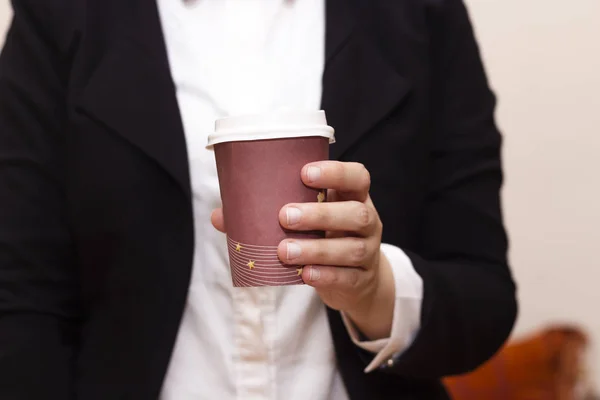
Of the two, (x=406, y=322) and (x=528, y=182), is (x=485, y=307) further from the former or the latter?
(x=528, y=182)

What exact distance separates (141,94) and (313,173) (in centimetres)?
32

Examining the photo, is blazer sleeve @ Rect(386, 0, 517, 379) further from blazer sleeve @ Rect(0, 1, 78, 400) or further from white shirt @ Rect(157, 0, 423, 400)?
blazer sleeve @ Rect(0, 1, 78, 400)

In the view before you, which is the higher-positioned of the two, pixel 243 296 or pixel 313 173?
pixel 313 173

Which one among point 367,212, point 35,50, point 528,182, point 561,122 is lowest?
point 528,182

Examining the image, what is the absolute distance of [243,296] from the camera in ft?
2.32

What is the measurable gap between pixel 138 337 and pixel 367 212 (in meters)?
0.35

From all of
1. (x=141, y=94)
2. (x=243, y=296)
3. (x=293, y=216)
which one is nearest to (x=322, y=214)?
(x=293, y=216)

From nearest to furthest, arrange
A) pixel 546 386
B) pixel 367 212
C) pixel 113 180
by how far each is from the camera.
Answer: pixel 367 212 → pixel 113 180 → pixel 546 386

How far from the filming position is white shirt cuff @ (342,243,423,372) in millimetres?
709

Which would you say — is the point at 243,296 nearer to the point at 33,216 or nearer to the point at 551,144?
the point at 33,216

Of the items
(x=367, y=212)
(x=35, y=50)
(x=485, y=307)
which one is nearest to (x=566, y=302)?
Answer: (x=485, y=307)

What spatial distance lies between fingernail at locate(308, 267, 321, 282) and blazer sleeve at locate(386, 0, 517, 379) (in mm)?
258

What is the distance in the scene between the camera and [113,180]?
0.71 m

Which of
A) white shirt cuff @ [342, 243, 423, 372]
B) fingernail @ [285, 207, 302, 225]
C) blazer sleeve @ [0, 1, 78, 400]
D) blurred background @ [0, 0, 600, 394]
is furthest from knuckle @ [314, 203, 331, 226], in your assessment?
blurred background @ [0, 0, 600, 394]
